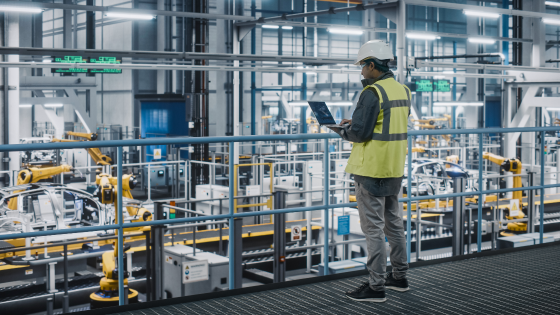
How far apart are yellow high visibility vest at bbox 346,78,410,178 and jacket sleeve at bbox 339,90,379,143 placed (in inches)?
1.6

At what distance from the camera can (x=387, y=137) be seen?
126 inches

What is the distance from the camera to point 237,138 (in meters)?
3.58

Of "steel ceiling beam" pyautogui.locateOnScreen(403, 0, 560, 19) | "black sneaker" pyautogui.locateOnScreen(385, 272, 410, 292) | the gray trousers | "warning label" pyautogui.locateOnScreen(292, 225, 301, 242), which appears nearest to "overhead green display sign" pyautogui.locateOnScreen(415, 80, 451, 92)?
"warning label" pyautogui.locateOnScreen(292, 225, 301, 242)

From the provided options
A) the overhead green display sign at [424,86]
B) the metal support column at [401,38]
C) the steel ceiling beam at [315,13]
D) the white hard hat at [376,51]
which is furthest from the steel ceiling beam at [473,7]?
the overhead green display sign at [424,86]

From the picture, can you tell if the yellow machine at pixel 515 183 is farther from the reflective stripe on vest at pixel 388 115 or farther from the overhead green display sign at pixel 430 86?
the overhead green display sign at pixel 430 86

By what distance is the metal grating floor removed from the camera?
336 centimetres

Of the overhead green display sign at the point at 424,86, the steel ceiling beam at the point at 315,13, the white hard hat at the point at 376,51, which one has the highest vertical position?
the overhead green display sign at the point at 424,86

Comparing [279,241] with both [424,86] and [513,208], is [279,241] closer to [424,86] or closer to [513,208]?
[513,208]

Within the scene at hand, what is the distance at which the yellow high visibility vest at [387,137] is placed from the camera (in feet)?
10.4

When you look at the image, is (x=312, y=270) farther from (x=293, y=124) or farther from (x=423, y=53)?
(x=423, y=53)

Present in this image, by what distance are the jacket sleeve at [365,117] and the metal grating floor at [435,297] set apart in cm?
106

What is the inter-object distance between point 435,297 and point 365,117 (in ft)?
4.33

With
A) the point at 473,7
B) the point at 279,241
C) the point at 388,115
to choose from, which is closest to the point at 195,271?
the point at 279,241

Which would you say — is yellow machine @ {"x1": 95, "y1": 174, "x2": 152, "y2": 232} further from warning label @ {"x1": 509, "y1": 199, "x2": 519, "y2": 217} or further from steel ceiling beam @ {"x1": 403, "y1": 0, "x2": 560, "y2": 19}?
warning label @ {"x1": 509, "y1": 199, "x2": 519, "y2": 217}
